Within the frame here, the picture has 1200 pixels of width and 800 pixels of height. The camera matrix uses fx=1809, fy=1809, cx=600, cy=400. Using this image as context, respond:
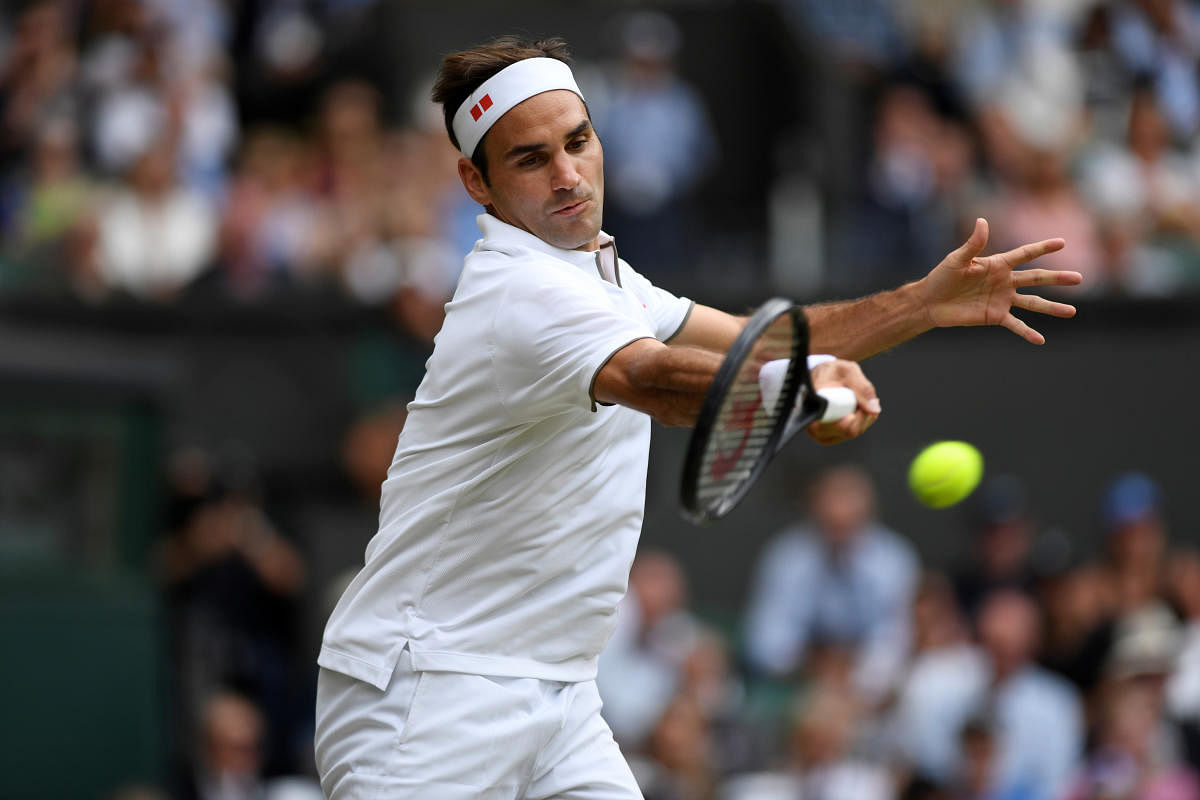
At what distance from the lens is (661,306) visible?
4.36m

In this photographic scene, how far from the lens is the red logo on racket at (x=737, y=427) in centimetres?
349

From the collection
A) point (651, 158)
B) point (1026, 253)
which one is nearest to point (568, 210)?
point (1026, 253)

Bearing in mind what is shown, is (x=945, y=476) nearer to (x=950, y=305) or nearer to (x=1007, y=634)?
(x=950, y=305)

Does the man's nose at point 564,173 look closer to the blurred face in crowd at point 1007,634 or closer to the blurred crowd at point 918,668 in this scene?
the blurred crowd at point 918,668

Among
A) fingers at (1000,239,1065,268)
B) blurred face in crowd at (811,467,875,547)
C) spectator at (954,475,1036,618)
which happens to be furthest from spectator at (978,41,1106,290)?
fingers at (1000,239,1065,268)

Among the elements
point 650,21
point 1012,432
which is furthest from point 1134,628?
point 650,21

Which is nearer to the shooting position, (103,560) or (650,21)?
(103,560)

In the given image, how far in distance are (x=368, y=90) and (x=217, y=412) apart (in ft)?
9.82

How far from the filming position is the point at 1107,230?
1056 cm

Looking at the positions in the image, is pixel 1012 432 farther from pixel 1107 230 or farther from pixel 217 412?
pixel 217 412

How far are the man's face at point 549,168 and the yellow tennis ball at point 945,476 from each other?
1.09 m

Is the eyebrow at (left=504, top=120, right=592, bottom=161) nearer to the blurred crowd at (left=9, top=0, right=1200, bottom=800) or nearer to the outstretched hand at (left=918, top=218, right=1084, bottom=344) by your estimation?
the outstretched hand at (left=918, top=218, right=1084, bottom=344)

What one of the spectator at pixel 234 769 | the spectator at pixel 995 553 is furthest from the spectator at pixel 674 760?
the spectator at pixel 995 553

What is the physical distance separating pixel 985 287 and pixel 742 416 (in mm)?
911
